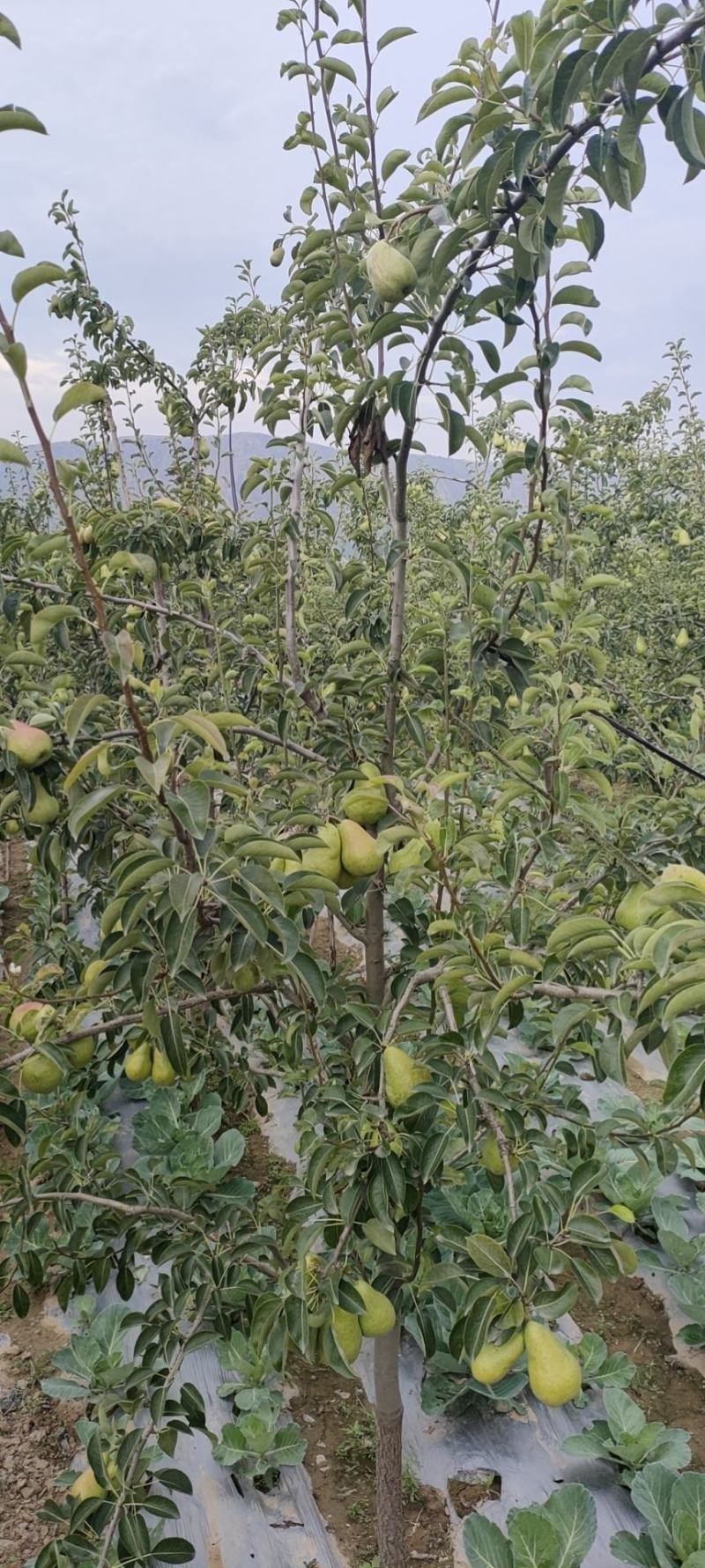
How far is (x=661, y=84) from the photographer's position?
755 millimetres

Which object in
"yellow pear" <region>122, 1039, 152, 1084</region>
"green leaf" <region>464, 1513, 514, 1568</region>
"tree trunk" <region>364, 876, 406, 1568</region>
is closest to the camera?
"yellow pear" <region>122, 1039, 152, 1084</region>

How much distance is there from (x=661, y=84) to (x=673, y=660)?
390 centimetres

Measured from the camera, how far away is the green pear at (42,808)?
3.82 feet

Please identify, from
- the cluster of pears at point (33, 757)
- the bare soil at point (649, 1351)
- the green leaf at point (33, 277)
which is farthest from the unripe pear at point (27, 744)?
the bare soil at point (649, 1351)

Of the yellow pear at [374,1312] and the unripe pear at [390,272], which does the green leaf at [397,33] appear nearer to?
the unripe pear at [390,272]

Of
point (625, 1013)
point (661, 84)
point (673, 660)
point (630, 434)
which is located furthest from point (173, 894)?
point (630, 434)

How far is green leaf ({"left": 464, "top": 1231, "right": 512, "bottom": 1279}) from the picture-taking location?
90cm

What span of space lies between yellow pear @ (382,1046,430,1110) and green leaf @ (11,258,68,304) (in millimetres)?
872

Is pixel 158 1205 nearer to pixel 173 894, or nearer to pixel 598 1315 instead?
pixel 173 894

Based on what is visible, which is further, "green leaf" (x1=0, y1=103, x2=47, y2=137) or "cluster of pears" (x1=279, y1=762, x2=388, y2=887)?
"cluster of pears" (x1=279, y1=762, x2=388, y2=887)

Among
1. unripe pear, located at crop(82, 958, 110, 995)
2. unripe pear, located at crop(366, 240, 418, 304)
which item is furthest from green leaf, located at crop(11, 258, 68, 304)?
unripe pear, located at crop(82, 958, 110, 995)

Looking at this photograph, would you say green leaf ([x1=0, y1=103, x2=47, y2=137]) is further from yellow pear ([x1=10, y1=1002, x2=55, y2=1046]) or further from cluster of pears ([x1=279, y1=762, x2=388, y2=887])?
yellow pear ([x1=10, y1=1002, x2=55, y2=1046])

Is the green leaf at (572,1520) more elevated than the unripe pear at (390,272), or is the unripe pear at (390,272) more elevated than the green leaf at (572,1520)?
the unripe pear at (390,272)

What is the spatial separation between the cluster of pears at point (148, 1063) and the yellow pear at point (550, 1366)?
22.1 inches
